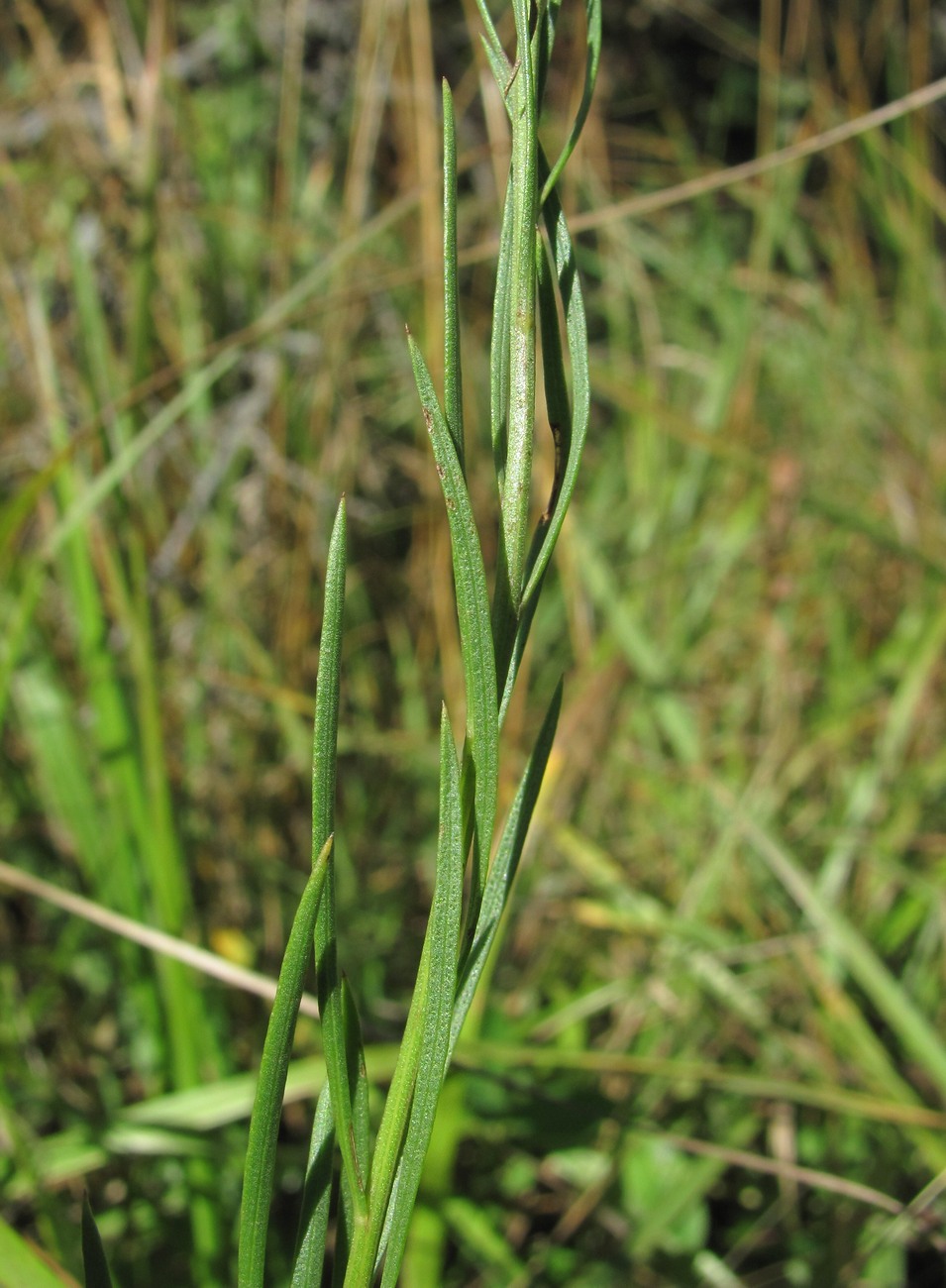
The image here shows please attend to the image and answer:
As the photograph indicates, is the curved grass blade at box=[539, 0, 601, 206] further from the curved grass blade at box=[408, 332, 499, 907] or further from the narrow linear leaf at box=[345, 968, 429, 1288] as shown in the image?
the narrow linear leaf at box=[345, 968, 429, 1288]

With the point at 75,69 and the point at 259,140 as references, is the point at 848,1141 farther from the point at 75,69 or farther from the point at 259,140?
the point at 259,140

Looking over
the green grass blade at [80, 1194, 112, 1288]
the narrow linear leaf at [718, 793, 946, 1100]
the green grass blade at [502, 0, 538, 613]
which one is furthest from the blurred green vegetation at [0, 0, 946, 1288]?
the green grass blade at [502, 0, 538, 613]

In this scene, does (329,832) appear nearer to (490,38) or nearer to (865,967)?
(490,38)

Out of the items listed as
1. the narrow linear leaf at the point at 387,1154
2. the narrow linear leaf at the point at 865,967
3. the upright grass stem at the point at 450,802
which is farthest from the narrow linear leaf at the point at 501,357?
the narrow linear leaf at the point at 865,967

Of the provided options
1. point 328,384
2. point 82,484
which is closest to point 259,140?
point 328,384

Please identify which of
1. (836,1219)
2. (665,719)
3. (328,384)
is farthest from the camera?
(328,384)

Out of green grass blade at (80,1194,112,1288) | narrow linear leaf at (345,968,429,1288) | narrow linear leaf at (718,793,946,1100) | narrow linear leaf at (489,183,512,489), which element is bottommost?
narrow linear leaf at (718,793,946,1100)
